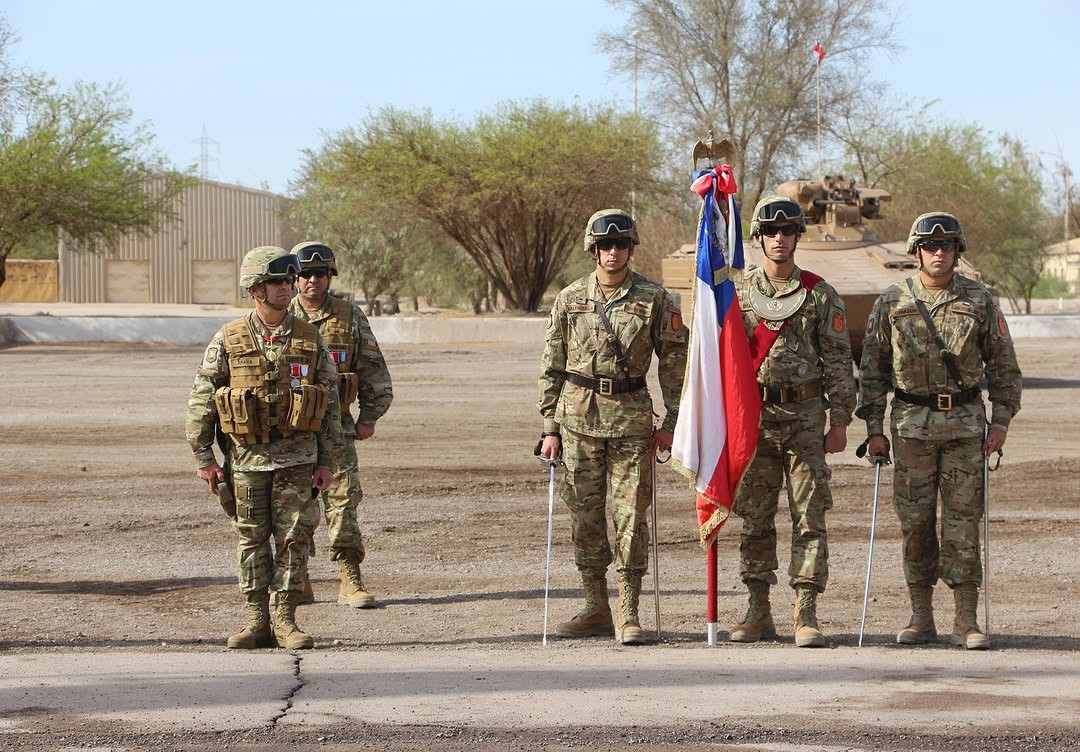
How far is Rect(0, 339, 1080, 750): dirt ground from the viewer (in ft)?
24.1

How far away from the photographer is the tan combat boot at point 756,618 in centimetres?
720

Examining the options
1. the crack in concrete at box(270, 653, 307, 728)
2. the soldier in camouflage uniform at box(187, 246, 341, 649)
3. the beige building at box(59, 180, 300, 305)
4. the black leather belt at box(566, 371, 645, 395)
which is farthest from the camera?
the beige building at box(59, 180, 300, 305)

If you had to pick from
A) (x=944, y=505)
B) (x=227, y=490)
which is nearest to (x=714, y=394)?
(x=944, y=505)

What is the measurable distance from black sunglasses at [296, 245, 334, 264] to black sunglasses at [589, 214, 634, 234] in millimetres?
1894

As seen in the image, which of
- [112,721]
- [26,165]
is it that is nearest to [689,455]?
[112,721]

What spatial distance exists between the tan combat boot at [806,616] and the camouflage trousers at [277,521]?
87.6 inches

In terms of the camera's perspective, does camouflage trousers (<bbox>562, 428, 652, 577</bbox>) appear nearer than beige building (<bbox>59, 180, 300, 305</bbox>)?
Yes

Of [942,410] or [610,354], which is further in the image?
[610,354]

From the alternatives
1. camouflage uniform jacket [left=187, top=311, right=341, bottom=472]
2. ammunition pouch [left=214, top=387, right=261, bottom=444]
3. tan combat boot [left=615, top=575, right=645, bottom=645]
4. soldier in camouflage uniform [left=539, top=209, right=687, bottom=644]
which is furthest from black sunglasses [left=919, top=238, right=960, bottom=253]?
ammunition pouch [left=214, top=387, right=261, bottom=444]

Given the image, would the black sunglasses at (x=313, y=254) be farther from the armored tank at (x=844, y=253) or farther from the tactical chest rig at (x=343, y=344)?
the armored tank at (x=844, y=253)

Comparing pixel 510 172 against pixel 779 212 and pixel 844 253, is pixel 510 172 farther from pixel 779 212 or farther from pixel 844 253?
pixel 779 212

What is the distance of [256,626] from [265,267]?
1641mm

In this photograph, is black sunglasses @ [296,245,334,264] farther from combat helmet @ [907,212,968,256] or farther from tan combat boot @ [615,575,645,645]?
combat helmet @ [907,212,968,256]

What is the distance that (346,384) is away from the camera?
858 cm
